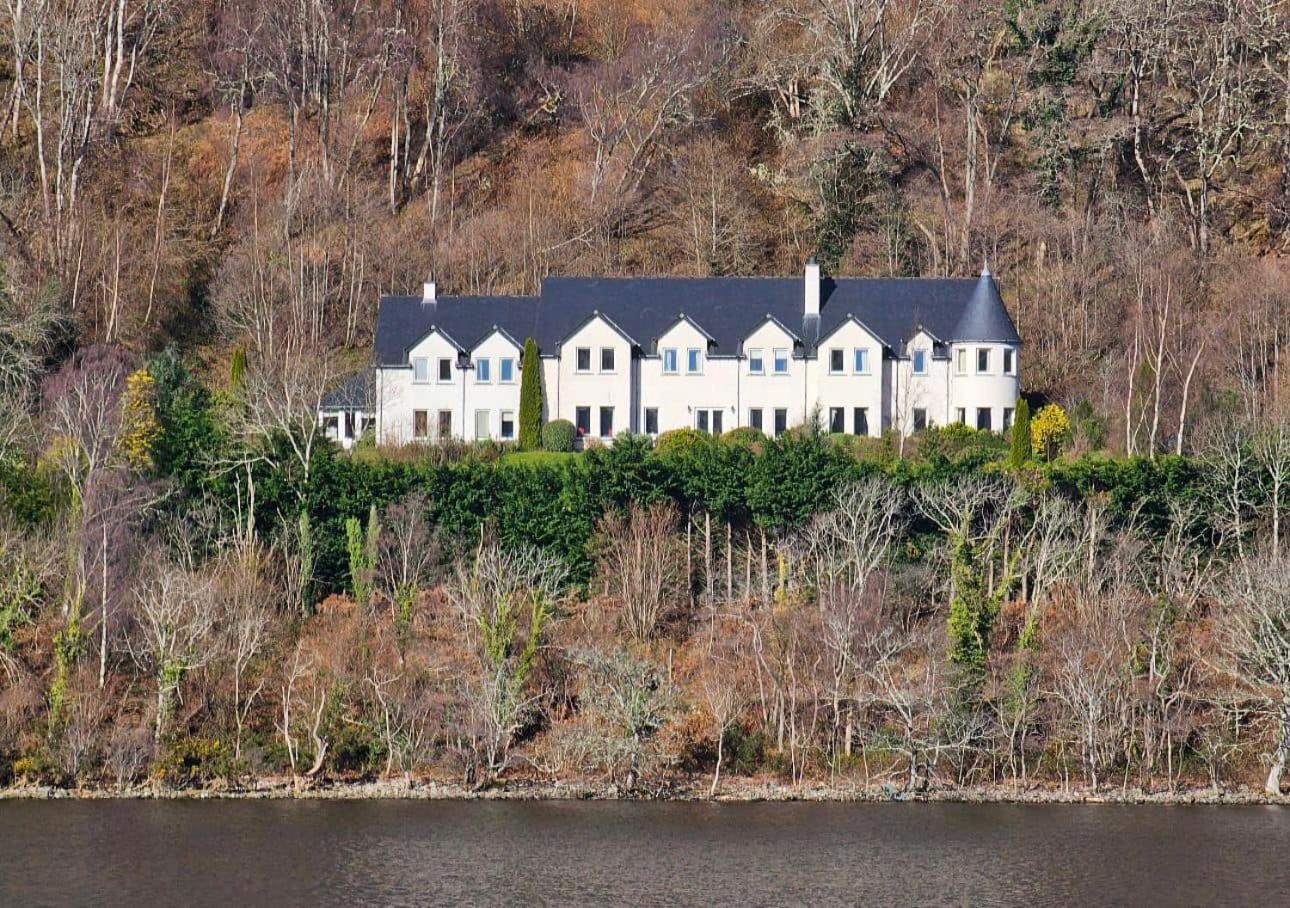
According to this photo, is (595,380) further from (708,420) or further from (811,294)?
(811,294)

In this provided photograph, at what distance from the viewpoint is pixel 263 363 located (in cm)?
6044

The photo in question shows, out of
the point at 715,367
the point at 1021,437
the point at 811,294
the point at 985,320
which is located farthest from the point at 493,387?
the point at 1021,437

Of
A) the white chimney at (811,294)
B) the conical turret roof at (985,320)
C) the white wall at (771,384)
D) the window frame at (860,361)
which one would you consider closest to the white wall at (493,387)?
the white wall at (771,384)

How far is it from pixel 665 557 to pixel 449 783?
9.15 m

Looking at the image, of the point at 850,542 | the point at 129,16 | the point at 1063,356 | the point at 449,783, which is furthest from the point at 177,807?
the point at 129,16

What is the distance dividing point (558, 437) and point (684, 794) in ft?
62.4

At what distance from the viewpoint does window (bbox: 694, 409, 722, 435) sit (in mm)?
61938

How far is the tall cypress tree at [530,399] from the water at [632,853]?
20.0 m

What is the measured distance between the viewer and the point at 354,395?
6191 cm

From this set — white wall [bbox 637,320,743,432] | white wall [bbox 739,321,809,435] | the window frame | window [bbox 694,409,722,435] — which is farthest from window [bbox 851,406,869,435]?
window [bbox 694,409,722,435]

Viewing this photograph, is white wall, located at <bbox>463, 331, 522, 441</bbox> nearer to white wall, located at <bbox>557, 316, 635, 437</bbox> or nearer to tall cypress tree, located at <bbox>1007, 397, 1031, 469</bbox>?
white wall, located at <bbox>557, 316, 635, 437</bbox>

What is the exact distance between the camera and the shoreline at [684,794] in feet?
138

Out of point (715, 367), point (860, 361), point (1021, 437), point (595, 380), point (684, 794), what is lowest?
point (684, 794)

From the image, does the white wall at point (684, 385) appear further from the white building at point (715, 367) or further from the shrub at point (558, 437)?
the shrub at point (558, 437)
